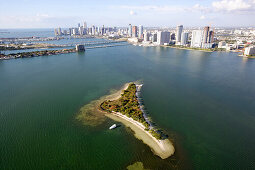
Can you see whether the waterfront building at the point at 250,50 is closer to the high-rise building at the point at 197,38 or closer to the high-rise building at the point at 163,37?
the high-rise building at the point at 197,38

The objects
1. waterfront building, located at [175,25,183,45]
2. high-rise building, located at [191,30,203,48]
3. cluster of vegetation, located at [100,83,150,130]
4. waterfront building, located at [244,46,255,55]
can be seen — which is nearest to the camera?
cluster of vegetation, located at [100,83,150,130]

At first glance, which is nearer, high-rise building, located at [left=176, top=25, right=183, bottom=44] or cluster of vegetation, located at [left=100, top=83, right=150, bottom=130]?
cluster of vegetation, located at [left=100, top=83, right=150, bottom=130]

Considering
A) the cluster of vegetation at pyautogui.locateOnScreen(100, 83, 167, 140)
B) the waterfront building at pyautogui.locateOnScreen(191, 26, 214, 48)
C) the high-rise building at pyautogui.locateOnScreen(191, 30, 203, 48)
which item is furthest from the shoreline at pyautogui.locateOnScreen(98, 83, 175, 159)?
the high-rise building at pyautogui.locateOnScreen(191, 30, 203, 48)

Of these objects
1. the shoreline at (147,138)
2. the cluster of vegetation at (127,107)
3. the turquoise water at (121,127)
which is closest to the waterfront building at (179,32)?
the turquoise water at (121,127)

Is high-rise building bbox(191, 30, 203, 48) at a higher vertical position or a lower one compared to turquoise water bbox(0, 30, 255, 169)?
higher

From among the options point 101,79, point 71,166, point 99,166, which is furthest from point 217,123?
point 101,79

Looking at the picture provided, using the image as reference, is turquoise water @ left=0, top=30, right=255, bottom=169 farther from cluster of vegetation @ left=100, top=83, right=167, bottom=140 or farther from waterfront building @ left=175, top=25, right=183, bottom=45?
waterfront building @ left=175, top=25, right=183, bottom=45

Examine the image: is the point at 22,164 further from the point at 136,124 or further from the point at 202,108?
the point at 202,108
